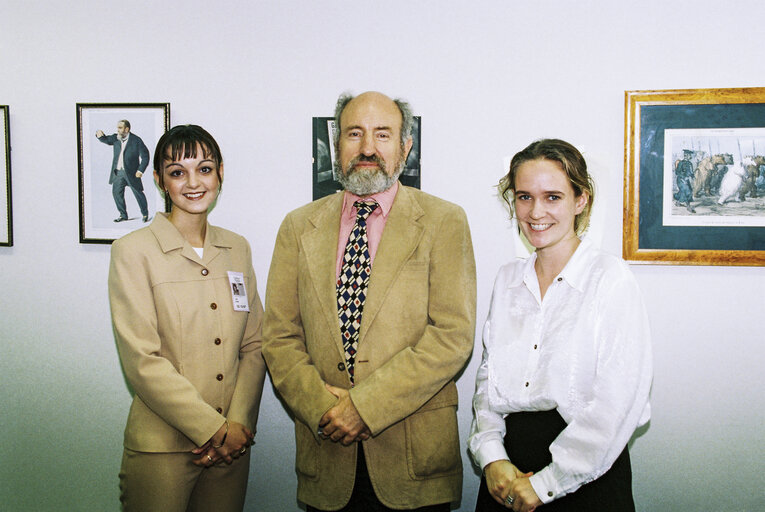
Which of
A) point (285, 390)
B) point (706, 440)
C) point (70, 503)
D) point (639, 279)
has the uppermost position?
point (639, 279)

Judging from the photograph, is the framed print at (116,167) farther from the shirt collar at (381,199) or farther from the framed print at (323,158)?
the shirt collar at (381,199)

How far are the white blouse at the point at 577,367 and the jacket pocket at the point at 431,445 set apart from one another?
0.16m

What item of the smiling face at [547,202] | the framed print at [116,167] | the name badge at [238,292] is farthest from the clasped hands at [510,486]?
the framed print at [116,167]

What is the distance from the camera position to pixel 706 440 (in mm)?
2305

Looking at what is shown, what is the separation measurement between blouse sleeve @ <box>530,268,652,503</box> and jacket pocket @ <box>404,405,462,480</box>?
1.26ft

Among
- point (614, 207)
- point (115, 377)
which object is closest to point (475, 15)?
point (614, 207)

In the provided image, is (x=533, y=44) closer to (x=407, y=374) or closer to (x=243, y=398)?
(x=407, y=374)

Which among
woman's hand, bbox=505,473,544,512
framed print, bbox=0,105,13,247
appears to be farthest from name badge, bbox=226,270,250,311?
framed print, bbox=0,105,13,247

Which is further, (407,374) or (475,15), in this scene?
(475,15)

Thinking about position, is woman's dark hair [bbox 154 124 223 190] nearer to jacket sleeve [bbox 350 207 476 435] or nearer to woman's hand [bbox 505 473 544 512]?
jacket sleeve [bbox 350 207 476 435]

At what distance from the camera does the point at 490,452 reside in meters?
1.59

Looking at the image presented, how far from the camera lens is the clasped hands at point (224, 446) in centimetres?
185

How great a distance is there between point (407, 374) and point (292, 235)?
2.24 ft

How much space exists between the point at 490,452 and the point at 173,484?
3.71ft
